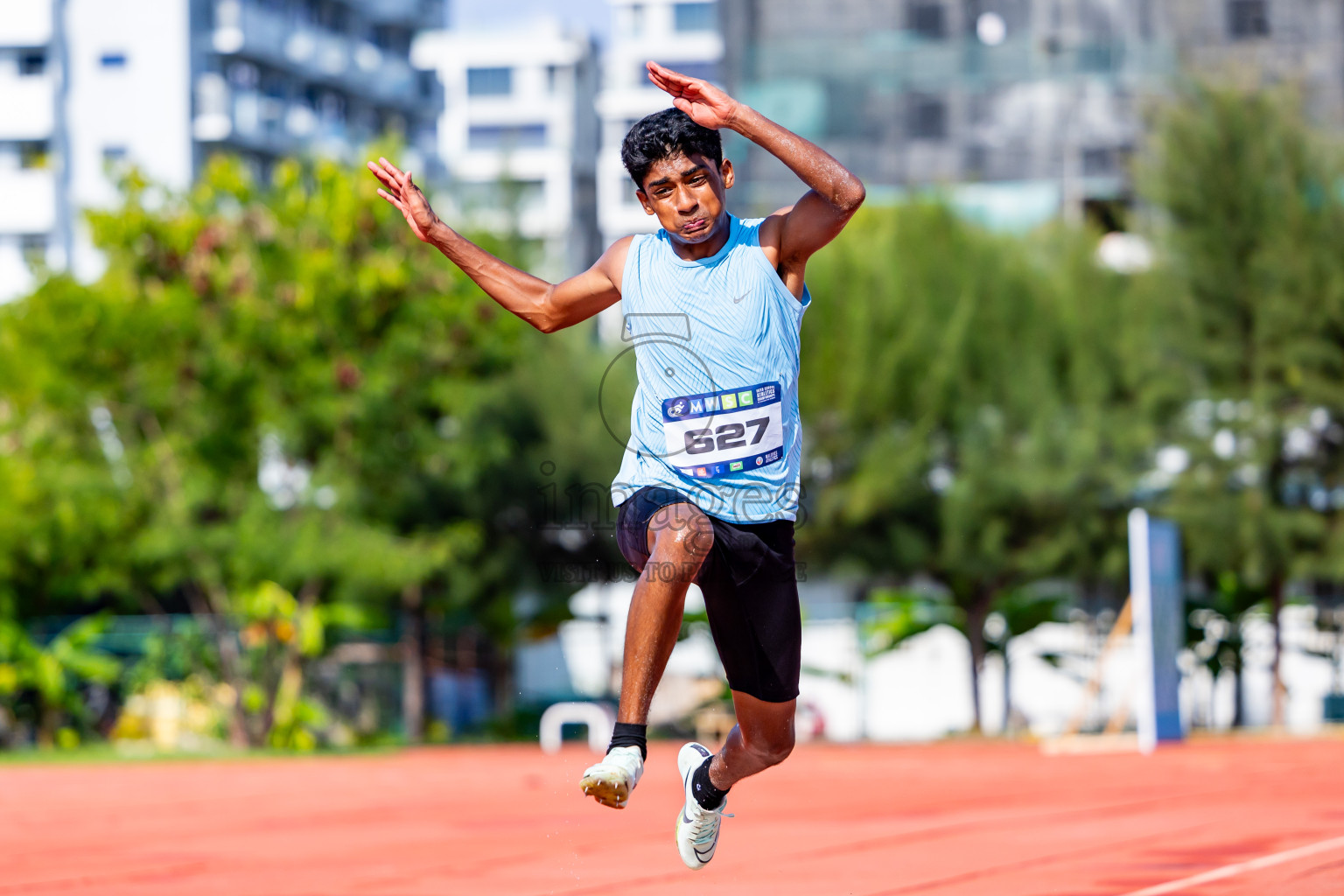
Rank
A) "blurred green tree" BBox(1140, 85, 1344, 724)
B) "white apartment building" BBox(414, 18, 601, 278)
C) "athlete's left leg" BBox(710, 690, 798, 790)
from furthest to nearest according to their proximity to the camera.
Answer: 1. "white apartment building" BBox(414, 18, 601, 278)
2. "blurred green tree" BBox(1140, 85, 1344, 724)
3. "athlete's left leg" BBox(710, 690, 798, 790)

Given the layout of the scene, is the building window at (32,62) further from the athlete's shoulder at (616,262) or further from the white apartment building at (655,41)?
the athlete's shoulder at (616,262)

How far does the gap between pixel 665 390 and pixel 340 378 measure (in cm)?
1769

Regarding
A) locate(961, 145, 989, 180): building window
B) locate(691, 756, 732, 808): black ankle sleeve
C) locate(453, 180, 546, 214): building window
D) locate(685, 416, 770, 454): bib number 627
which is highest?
locate(961, 145, 989, 180): building window

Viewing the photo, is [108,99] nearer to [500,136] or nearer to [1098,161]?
[1098,161]

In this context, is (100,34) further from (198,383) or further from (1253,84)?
(1253,84)

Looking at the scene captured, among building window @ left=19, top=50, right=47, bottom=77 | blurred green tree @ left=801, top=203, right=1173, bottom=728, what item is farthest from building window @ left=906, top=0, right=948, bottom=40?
blurred green tree @ left=801, top=203, right=1173, bottom=728

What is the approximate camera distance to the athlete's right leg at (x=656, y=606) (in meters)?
4.46

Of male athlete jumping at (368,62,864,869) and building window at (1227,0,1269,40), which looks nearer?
male athlete jumping at (368,62,864,869)

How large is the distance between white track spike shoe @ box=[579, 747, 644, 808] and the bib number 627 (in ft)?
2.71

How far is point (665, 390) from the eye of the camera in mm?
4656

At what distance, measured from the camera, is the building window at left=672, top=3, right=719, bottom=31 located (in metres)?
92.7

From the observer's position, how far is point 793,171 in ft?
14.3

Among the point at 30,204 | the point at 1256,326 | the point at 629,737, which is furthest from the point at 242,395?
the point at 30,204

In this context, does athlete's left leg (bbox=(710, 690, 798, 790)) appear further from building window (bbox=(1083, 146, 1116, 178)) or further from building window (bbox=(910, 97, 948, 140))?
building window (bbox=(910, 97, 948, 140))
